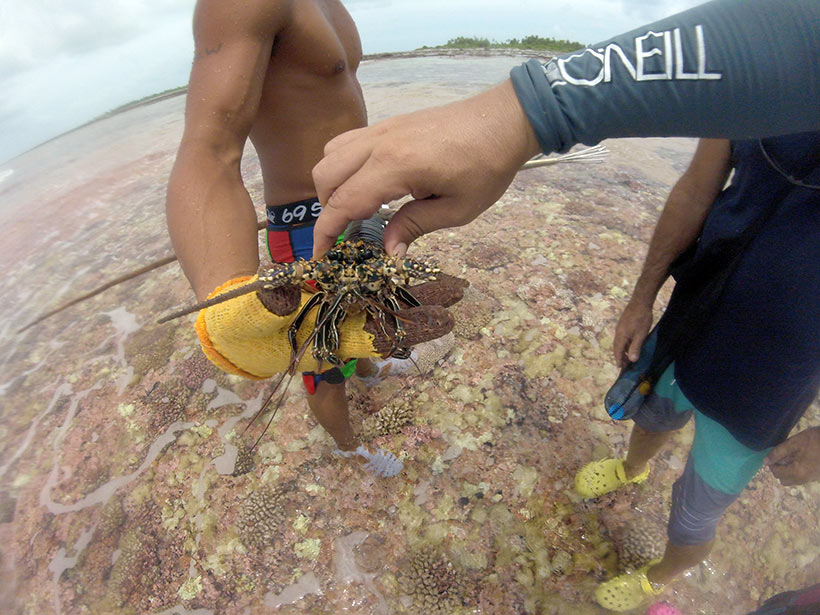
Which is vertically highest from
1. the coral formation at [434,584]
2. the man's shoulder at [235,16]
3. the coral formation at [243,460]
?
the man's shoulder at [235,16]

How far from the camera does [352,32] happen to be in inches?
96.4

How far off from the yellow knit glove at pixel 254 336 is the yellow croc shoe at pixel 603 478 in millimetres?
2001

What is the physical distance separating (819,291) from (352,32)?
8.71ft

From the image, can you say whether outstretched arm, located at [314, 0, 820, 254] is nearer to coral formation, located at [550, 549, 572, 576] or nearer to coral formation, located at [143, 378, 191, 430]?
coral formation, located at [550, 549, 572, 576]

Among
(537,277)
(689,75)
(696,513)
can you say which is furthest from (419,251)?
(689,75)

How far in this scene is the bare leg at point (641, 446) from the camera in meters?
2.30

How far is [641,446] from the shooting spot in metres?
2.37

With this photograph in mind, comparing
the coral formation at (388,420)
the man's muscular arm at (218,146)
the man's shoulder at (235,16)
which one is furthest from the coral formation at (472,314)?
the man's shoulder at (235,16)

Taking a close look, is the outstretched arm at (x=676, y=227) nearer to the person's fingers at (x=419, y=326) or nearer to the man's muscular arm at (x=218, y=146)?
the person's fingers at (x=419, y=326)

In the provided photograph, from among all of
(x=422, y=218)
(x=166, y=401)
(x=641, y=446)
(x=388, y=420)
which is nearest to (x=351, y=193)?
(x=422, y=218)

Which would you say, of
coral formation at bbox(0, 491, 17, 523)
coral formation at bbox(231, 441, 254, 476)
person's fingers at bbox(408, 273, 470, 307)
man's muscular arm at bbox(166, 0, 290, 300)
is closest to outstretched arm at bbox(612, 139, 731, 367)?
person's fingers at bbox(408, 273, 470, 307)

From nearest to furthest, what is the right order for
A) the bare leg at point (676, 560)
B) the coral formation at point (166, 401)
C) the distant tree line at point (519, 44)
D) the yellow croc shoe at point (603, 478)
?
the bare leg at point (676, 560) → the yellow croc shoe at point (603, 478) → the coral formation at point (166, 401) → the distant tree line at point (519, 44)

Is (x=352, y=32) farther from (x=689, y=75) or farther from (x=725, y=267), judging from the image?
(x=725, y=267)

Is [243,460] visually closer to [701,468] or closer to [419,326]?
[419,326]
